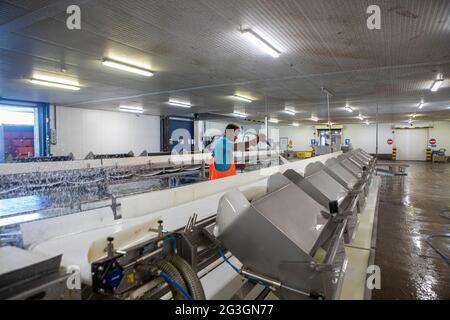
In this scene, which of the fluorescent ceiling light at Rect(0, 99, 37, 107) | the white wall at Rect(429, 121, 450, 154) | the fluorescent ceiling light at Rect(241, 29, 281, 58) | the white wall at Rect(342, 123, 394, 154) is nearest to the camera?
the fluorescent ceiling light at Rect(241, 29, 281, 58)

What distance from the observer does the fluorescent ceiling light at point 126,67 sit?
4.05m

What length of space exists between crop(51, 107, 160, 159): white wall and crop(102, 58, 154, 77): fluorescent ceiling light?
5.24m

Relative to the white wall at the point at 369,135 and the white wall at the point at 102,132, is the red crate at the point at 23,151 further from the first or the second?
the white wall at the point at 369,135

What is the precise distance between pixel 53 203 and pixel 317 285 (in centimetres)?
231

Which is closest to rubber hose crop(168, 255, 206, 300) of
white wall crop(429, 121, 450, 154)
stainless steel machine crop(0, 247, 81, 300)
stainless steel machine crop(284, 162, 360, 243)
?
stainless steel machine crop(0, 247, 81, 300)

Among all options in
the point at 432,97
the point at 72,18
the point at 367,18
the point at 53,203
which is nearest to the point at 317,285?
the point at 53,203

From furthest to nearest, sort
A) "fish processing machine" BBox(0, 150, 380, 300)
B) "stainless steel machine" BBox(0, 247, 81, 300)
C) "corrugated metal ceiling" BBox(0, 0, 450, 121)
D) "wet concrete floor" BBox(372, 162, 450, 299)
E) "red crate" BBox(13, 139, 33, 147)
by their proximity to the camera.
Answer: "red crate" BBox(13, 139, 33, 147) < "corrugated metal ceiling" BBox(0, 0, 450, 121) < "wet concrete floor" BBox(372, 162, 450, 299) < "fish processing machine" BBox(0, 150, 380, 300) < "stainless steel machine" BBox(0, 247, 81, 300)

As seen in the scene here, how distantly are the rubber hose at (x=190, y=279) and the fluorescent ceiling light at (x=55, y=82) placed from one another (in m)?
5.63

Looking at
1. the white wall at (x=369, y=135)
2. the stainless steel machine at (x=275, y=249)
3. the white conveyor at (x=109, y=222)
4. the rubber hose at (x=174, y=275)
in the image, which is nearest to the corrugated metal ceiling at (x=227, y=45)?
the white conveyor at (x=109, y=222)

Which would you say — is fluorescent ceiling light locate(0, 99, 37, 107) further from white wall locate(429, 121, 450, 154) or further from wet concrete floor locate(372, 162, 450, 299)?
white wall locate(429, 121, 450, 154)

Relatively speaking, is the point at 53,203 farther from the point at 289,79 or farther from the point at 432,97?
the point at 432,97

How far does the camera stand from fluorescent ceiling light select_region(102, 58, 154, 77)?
4052mm

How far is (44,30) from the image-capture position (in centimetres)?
296
